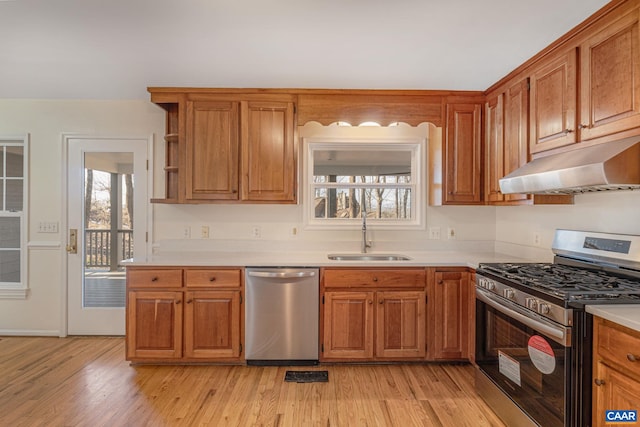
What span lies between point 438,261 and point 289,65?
6.35 ft

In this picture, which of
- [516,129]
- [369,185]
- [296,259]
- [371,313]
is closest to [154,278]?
[296,259]

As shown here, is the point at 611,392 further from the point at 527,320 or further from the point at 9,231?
the point at 9,231

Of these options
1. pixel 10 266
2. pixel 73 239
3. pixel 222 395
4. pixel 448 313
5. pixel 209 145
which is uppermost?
pixel 209 145

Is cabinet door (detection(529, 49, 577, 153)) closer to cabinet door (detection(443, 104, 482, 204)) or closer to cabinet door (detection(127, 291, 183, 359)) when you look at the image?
cabinet door (detection(443, 104, 482, 204))

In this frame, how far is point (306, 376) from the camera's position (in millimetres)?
2725

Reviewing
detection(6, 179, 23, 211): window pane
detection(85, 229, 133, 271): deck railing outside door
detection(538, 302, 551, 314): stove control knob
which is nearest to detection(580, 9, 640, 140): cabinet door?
detection(538, 302, 551, 314): stove control knob

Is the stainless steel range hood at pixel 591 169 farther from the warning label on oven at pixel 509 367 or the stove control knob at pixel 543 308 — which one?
the warning label on oven at pixel 509 367

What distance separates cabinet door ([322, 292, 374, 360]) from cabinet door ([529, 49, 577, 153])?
1665mm

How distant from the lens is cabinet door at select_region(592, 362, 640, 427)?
141cm

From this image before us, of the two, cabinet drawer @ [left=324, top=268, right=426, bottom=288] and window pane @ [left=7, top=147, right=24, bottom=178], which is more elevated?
window pane @ [left=7, top=147, right=24, bottom=178]

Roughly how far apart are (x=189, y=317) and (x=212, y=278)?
36 cm

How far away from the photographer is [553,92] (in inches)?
91.7

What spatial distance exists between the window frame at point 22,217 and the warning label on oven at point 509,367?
426cm

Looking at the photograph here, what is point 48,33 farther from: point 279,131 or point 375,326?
point 375,326
